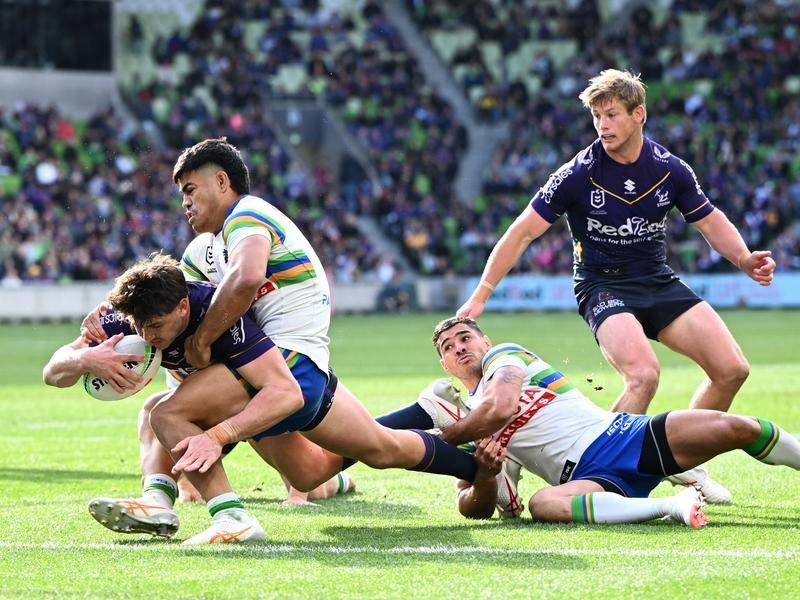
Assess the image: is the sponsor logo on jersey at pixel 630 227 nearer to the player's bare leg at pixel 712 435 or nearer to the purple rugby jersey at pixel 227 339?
the player's bare leg at pixel 712 435

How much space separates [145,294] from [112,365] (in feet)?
1.44

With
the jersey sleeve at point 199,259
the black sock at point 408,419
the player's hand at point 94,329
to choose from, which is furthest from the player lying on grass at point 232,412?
the jersey sleeve at point 199,259

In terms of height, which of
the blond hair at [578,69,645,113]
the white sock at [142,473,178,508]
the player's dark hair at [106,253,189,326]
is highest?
the blond hair at [578,69,645,113]

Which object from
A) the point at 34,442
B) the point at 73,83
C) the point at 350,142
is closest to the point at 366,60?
the point at 350,142

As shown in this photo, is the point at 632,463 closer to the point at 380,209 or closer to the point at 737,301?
the point at 737,301

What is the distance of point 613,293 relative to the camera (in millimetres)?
8305

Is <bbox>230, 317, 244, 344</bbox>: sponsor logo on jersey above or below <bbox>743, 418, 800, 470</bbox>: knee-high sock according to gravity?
above

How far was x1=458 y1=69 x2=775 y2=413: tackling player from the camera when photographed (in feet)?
26.3

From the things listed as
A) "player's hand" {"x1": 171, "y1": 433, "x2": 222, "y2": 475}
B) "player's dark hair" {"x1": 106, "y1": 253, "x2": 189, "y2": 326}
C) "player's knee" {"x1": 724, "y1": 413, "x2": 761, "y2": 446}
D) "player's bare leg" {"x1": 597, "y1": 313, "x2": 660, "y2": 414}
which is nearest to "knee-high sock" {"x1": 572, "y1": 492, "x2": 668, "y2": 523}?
"player's knee" {"x1": 724, "y1": 413, "x2": 761, "y2": 446}

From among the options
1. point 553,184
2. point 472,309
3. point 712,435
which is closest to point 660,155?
point 553,184

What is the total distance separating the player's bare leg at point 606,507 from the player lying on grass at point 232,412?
1.92 feet

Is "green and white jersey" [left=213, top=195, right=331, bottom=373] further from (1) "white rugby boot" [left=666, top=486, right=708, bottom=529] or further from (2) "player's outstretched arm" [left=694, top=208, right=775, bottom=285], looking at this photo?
(2) "player's outstretched arm" [left=694, top=208, right=775, bottom=285]

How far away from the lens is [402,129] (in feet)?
134

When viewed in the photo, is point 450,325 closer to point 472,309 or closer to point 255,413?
point 472,309
